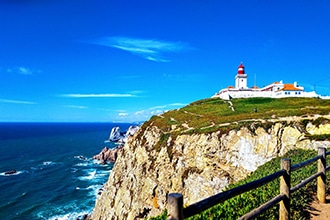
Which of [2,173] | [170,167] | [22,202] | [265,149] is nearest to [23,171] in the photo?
[2,173]

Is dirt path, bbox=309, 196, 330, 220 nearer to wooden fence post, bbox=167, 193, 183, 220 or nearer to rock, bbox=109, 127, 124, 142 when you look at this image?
wooden fence post, bbox=167, 193, 183, 220

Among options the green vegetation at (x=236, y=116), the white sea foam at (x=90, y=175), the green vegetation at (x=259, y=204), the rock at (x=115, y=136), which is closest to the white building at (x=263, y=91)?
the green vegetation at (x=236, y=116)

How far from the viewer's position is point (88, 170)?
2569 inches

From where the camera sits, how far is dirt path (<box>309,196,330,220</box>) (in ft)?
25.9

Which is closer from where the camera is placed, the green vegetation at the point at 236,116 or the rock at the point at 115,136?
the green vegetation at the point at 236,116

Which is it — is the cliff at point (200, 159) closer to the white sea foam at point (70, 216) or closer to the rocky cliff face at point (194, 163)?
the rocky cliff face at point (194, 163)

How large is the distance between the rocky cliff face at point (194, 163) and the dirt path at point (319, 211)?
1959 centimetres

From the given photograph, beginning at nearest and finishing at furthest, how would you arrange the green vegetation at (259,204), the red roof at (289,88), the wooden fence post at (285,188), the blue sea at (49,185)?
the wooden fence post at (285,188)
the green vegetation at (259,204)
the blue sea at (49,185)
the red roof at (289,88)

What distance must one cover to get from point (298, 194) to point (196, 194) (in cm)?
2154

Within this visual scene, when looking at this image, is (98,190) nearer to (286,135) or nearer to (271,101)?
(286,135)

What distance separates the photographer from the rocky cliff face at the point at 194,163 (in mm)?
28906

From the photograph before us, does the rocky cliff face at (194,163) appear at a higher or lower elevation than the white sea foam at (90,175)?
higher

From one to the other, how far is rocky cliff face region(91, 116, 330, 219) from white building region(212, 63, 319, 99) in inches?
1434

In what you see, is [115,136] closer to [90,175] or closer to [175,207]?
[90,175]
